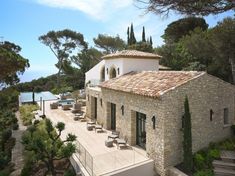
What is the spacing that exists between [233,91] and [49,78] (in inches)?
2086

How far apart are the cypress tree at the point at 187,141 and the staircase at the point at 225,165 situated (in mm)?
1674

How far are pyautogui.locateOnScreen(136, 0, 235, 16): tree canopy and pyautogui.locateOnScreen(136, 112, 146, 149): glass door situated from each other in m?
7.92

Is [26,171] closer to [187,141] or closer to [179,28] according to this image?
[187,141]

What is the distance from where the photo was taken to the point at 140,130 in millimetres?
19344

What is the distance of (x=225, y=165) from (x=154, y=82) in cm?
714

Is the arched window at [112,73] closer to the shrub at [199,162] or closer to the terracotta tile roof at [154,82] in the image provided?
the terracotta tile roof at [154,82]

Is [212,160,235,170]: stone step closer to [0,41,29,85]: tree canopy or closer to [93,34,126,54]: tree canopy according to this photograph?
[0,41,29,85]: tree canopy

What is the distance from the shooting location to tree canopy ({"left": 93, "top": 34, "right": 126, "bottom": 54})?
5994cm

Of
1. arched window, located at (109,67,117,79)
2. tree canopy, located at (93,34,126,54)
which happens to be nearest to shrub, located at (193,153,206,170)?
arched window, located at (109,67,117,79)

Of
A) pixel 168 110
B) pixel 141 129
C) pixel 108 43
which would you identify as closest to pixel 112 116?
pixel 141 129

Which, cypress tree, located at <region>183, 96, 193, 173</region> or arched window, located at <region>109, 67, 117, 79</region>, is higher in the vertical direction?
arched window, located at <region>109, 67, 117, 79</region>

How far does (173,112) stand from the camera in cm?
1574

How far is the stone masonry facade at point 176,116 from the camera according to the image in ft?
50.9

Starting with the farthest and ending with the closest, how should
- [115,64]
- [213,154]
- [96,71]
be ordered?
[96,71], [115,64], [213,154]
